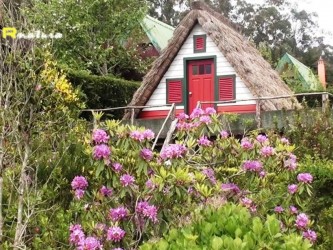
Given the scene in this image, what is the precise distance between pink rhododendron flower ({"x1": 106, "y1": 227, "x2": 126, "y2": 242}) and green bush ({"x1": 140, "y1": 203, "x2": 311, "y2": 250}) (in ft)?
3.47

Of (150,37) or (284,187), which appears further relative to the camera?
(150,37)

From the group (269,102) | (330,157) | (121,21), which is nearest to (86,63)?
(121,21)

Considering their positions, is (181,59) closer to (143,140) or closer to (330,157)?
(330,157)

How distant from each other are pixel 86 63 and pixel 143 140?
59.8 ft

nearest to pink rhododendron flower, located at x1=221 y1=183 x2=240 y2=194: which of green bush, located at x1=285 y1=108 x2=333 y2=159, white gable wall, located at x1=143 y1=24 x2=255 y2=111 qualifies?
green bush, located at x1=285 y1=108 x2=333 y2=159

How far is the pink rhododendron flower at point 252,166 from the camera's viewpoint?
19.1ft

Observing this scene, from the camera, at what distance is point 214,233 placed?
3.67 m

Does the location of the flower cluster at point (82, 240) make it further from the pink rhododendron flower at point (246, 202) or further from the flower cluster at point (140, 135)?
the pink rhododendron flower at point (246, 202)

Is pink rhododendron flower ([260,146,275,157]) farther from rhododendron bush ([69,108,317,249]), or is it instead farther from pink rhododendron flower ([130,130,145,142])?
pink rhododendron flower ([130,130,145,142])

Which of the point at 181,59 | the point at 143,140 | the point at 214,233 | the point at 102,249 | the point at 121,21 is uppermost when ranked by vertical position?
the point at 121,21

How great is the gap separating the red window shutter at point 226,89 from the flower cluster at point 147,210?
1310 cm

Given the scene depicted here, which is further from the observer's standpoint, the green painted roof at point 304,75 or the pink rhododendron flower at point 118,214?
the green painted roof at point 304,75

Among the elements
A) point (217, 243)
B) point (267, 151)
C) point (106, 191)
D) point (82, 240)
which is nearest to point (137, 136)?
point (106, 191)

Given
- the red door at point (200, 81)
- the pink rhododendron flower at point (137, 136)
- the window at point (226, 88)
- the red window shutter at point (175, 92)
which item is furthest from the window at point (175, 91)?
the pink rhododendron flower at point (137, 136)
